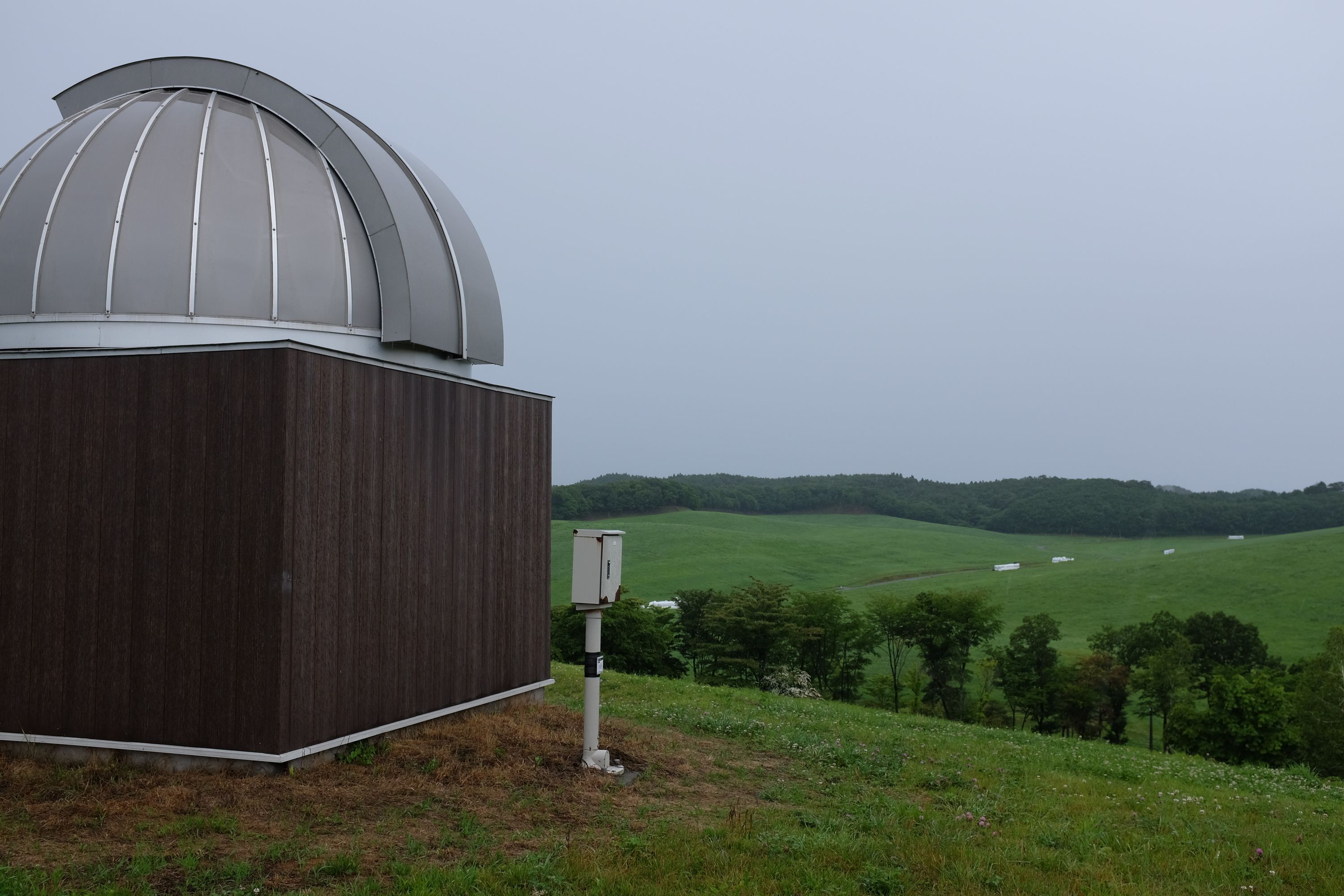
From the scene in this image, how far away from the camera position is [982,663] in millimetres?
51875

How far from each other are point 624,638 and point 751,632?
8662 millimetres

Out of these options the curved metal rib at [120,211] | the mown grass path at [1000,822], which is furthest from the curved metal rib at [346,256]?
the mown grass path at [1000,822]

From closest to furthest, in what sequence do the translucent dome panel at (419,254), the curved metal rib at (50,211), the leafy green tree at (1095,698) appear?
the curved metal rib at (50,211)
the translucent dome panel at (419,254)
the leafy green tree at (1095,698)

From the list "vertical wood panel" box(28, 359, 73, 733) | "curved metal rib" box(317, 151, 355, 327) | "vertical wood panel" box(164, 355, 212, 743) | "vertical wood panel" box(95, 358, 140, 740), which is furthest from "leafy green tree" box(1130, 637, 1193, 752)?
"vertical wood panel" box(28, 359, 73, 733)

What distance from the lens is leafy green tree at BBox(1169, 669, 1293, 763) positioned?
3547 cm

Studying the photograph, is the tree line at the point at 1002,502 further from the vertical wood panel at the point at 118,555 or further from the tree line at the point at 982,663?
the vertical wood panel at the point at 118,555

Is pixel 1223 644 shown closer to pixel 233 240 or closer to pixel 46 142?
pixel 233 240

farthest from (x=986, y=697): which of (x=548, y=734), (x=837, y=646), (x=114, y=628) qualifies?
(x=114, y=628)

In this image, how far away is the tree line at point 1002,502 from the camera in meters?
88.1

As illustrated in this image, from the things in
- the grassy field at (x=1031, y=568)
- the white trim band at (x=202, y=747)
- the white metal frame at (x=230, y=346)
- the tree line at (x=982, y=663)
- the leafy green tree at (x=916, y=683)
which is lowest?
the leafy green tree at (x=916, y=683)

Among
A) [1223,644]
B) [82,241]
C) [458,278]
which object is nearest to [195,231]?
[82,241]

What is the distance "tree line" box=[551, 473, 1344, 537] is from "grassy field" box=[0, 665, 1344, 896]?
66623 millimetres

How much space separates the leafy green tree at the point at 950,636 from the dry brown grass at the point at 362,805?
46.2 m

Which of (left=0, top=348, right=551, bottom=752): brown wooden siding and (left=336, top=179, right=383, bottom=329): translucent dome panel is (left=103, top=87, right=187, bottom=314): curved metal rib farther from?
(left=336, top=179, right=383, bottom=329): translucent dome panel
